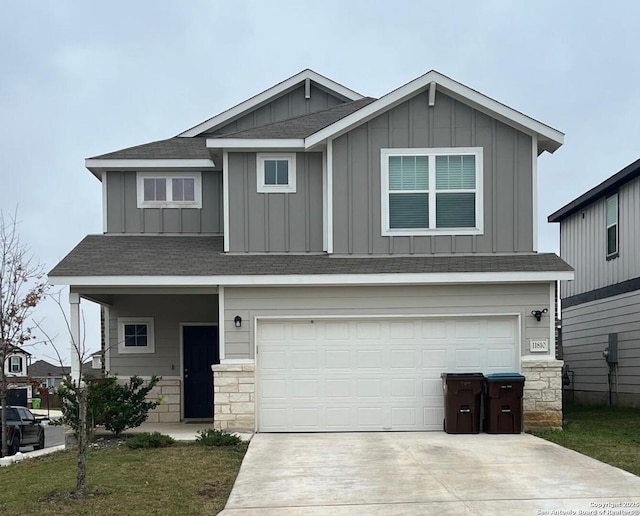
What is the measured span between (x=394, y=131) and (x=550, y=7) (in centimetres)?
589

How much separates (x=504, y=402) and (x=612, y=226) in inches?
307

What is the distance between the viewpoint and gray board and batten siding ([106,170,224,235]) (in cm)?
1595

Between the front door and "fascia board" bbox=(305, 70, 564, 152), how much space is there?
4787 mm

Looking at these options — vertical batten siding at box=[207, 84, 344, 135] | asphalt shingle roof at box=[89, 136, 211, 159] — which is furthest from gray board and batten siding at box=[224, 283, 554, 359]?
vertical batten siding at box=[207, 84, 344, 135]

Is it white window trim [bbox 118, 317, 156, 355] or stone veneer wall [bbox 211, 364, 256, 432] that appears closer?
stone veneer wall [bbox 211, 364, 256, 432]

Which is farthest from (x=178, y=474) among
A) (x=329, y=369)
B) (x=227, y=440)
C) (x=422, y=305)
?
(x=422, y=305)

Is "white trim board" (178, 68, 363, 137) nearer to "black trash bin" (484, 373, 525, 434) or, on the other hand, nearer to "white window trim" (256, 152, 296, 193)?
"white window trim" (256, 152, 296, 193)

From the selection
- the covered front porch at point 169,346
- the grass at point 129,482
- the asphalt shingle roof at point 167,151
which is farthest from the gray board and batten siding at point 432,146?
the grass at point 129,482

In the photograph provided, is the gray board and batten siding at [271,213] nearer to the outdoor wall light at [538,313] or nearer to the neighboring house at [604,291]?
the outdoor wall light at [538,313]

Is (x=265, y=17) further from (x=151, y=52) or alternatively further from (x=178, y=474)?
(x=178, y=474)

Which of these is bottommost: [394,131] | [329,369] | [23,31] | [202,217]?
[329,369]

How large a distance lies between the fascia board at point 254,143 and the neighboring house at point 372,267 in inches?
1.0

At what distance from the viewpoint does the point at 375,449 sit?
Answer: 1134cm

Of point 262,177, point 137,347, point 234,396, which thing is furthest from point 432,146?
point 137,347
